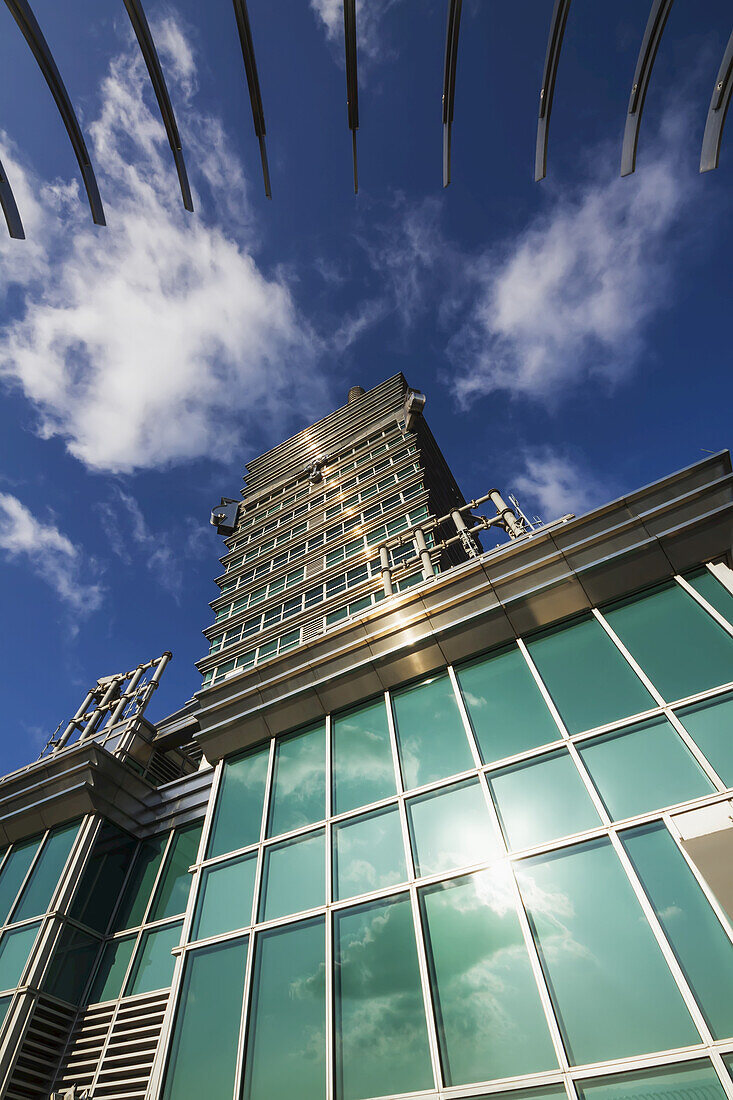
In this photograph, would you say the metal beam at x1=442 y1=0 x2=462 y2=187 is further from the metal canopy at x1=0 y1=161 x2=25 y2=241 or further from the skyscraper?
the skyscraper

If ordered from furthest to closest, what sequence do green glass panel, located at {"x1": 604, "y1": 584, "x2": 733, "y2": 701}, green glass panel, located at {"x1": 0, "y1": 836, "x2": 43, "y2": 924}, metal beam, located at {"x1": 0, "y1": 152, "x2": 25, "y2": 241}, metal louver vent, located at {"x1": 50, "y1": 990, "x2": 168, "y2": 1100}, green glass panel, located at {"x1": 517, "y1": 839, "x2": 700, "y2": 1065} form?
green glass panel, located at {"x1": 0, "y1": 836, "x2": 43, "y2": 924}, metal louver vent, located at {"x1": 50, "y1": 990, "x2": 168, "y2": 1100}, green glass panel, located at {"x1": 604, "y1": 584, "x2": 733, "y2": 701}, metal beam, located at {"x1": 0, "y1": 152, "x2": 25, "y2": 241}, green glass panel, located at {"x1": 517, "y1": 839, "x2": 700, "y2": 1065}

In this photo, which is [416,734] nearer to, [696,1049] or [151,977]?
[696,1049]

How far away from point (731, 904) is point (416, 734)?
582 centimetres

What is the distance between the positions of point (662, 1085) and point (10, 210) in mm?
12176

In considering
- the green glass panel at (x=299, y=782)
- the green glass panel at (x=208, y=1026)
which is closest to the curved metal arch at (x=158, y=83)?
the green glass panel at (x=299, y=782)

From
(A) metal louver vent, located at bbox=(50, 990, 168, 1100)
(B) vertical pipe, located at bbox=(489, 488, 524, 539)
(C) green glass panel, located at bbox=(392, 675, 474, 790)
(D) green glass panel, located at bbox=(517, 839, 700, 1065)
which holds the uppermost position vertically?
(B) vertical pipe, located at bbox=(489, 488, 524, 539)

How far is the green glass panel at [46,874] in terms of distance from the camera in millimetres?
13297

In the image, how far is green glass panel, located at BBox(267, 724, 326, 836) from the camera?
11086mm

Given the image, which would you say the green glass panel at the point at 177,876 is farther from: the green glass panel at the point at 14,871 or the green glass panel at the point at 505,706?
the green glass panel at the point at 505,706

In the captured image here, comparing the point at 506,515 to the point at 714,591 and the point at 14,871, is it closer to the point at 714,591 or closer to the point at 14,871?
the point at 714,591

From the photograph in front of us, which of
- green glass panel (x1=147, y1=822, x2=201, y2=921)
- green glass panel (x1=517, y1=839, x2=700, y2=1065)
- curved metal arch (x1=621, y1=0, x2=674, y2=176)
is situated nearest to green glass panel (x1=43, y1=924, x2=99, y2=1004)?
green glass panel (x1=147, y1=822, x2=201, y2=921)

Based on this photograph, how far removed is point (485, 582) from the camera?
12.3 meters

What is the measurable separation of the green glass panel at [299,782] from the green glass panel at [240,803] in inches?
15.6

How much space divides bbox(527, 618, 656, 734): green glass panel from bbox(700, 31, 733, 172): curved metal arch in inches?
302
